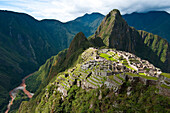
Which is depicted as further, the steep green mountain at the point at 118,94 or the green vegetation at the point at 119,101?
the steep green mountain at the point at 118,94

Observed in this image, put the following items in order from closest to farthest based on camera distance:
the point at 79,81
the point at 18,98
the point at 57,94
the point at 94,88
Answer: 1. the point at 94,88
2. the point at 79,81
3. the point at 57,94
4. the point at 18,98

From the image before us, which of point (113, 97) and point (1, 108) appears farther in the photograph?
point (1, 108)

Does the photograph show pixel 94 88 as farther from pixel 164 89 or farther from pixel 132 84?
pixel 164 89

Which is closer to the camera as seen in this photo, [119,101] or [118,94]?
[119,101]

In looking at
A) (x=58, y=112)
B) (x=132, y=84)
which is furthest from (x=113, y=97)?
(x=58, y=112)

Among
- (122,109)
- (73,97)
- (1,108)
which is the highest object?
(122,109)

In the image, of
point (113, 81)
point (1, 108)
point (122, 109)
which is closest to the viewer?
point (122, 109)

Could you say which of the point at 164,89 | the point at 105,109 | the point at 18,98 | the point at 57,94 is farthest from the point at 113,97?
the point at 18,98

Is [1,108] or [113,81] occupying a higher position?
[113,81]

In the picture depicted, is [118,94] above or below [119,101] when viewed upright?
above

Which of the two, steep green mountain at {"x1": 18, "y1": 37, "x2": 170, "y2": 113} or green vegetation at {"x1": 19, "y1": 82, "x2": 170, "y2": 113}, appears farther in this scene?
steep green mountain at {"x1": 18, "y1": 37, "x2": 170, "y2": 113}
